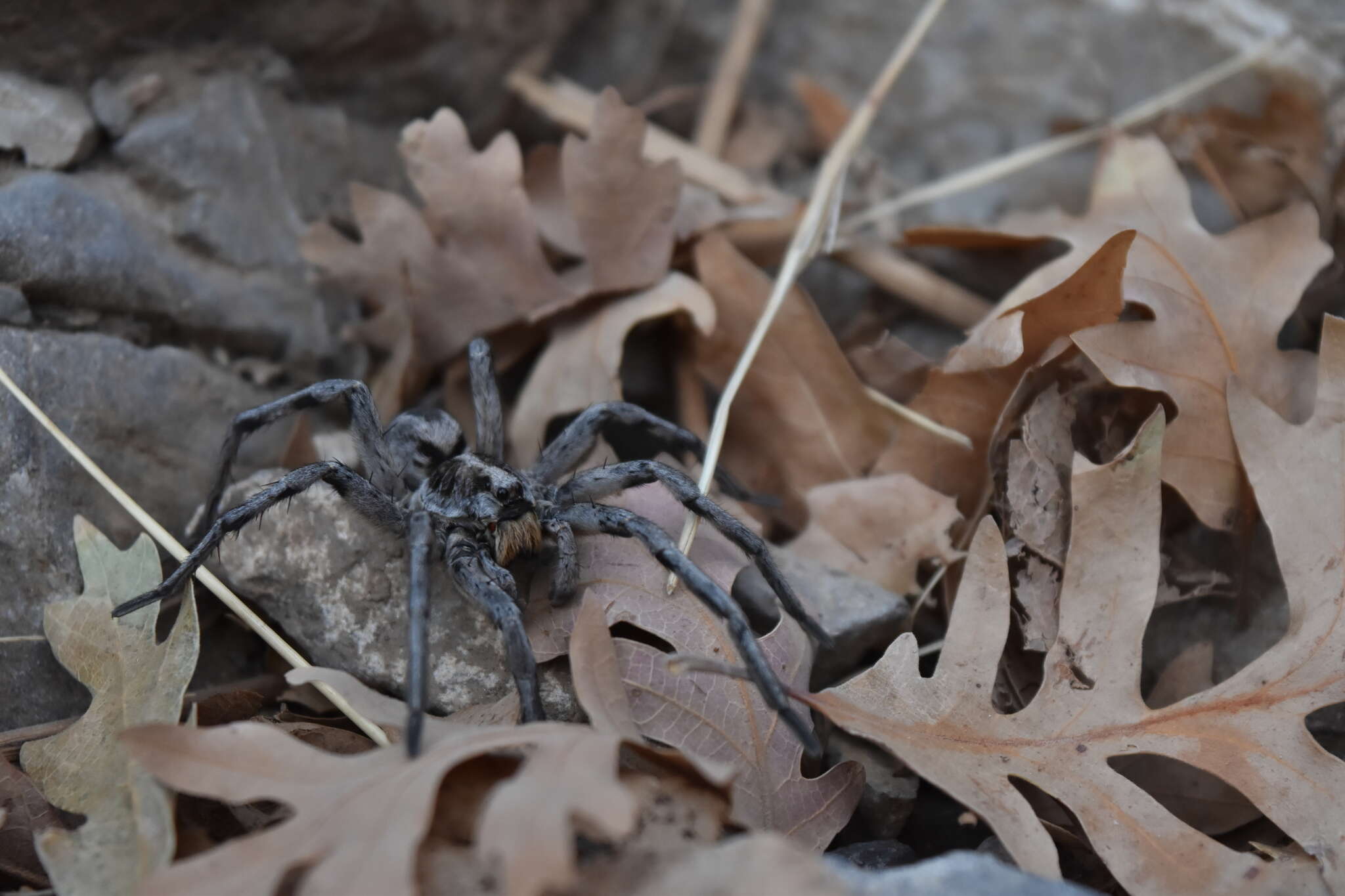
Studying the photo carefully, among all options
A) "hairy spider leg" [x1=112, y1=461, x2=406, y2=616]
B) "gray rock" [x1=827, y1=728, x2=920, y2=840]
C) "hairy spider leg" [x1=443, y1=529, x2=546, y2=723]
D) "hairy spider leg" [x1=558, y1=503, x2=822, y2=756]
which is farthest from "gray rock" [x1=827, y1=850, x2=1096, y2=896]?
"hairy spider leg" [x1=112, y1=461, x2=406, y2=616]

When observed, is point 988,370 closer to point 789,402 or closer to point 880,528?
point 880,528

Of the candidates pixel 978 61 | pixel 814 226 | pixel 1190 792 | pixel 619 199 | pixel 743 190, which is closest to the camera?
pixel 1190 792

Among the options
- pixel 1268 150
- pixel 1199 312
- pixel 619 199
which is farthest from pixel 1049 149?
pixel 619 199

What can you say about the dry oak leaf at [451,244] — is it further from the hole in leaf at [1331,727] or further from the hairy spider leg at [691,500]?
the hole in leaf at [1331,727]

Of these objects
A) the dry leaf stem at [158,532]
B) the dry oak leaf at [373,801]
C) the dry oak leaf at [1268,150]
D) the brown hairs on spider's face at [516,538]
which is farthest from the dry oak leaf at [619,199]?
the dry oak leaf at [1268,150]

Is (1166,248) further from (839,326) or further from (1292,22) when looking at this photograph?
(1292,22)
